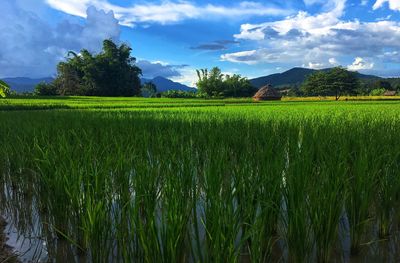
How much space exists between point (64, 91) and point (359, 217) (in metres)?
48.7

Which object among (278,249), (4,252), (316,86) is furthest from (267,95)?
(4,252)

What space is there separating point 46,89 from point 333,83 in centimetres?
4980

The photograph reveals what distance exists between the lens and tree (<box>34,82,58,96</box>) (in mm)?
46312

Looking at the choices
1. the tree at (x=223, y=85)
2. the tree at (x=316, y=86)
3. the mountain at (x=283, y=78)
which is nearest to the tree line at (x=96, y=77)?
the tree at (x=223, y=85)

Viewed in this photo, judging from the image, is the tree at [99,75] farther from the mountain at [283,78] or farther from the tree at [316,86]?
the mountain at [283,78]

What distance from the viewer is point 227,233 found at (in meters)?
1.54

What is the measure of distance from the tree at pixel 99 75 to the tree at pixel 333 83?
36789 mm

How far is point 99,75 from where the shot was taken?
46.7m

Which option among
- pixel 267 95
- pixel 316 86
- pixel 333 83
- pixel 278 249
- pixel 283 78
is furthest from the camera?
pixel 283 78

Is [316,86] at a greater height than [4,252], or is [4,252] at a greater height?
[316,86]

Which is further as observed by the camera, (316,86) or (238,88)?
(316,86)

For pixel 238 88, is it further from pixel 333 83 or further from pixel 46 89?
pixel 46 89

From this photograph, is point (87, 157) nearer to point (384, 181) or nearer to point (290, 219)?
point (290, 219)

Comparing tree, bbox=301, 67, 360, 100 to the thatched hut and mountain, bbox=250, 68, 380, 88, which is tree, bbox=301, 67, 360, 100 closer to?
the thatched hut
